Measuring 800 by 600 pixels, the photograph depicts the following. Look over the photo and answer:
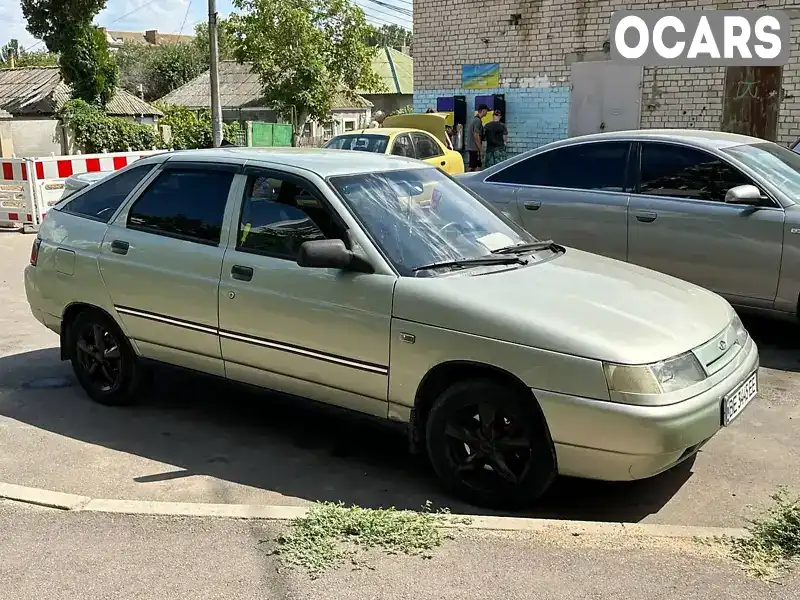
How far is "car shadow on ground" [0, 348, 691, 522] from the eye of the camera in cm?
421

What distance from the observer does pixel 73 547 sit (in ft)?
11.3

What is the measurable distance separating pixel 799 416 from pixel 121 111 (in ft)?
139

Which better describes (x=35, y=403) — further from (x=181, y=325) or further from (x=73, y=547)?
(x=73, y=547)

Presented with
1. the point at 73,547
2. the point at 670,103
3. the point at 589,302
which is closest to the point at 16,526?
the point at 73,547

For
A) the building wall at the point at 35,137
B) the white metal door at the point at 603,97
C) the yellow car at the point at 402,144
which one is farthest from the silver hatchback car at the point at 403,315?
the building wall at the point at 35,137

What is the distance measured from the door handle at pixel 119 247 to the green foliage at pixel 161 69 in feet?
245

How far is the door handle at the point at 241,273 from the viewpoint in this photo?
462 cm

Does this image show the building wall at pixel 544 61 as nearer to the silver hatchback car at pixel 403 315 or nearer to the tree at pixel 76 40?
the silver hatchback car at pixel 403 315

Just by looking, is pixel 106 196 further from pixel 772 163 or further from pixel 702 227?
pixel 772 163

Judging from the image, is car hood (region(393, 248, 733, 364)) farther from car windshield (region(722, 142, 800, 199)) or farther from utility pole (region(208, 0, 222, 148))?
utility pole (region(208, 0, 222, 148))

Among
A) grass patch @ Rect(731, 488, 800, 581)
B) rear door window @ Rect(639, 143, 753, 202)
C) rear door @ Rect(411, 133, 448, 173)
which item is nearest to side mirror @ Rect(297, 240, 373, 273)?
grass patch @ Rect(731, 488, 800, 581)

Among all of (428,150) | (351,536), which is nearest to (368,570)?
(351,536)

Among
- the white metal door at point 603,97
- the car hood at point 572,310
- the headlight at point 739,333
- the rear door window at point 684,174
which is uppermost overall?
the white metal door at point 603,97

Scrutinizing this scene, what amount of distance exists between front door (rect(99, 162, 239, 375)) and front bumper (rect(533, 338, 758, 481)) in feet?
7.07
